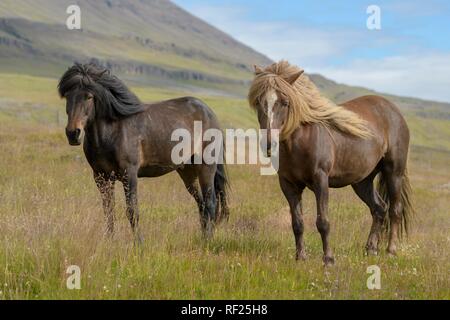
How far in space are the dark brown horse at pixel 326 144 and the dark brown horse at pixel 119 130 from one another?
2057 mm

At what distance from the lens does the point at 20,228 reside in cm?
764

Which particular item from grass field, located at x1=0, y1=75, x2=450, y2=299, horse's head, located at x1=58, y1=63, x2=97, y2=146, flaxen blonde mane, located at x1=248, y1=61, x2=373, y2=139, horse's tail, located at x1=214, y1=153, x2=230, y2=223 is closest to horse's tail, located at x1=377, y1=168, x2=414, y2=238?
grass field, located at x1=0, y1=75, x2=450, y2=299

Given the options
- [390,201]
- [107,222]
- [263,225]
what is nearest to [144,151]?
[107,222]

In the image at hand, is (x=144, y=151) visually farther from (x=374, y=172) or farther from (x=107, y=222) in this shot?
(x=374, y=172)

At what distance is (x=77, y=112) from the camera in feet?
27.2

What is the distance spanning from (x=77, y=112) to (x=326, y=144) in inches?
147

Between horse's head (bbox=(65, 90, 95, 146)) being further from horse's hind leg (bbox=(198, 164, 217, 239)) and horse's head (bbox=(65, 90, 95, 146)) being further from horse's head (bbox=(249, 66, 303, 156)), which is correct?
horse's hind leg (bbox=(198, 164, 217, 239))

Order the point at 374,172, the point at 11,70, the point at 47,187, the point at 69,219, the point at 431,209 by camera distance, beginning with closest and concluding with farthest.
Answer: the point at 69,219 < the point at 374,172 < the point at 47,187 < the point at 431,209 < the point at 11,70

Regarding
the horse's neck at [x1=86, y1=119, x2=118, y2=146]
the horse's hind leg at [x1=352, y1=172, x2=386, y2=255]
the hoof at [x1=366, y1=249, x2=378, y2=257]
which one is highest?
the horse's neck at [x1=86, y1=119, x2=118, y2=146]

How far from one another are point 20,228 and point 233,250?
303 centimetres

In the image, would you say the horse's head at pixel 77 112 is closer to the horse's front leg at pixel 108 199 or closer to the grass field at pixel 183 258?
the horse's front leg at pixel 108 199

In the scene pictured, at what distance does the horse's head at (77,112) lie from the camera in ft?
26.4

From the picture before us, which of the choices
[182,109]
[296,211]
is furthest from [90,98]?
[296,211]

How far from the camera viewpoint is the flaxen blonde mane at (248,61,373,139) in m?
7.77
